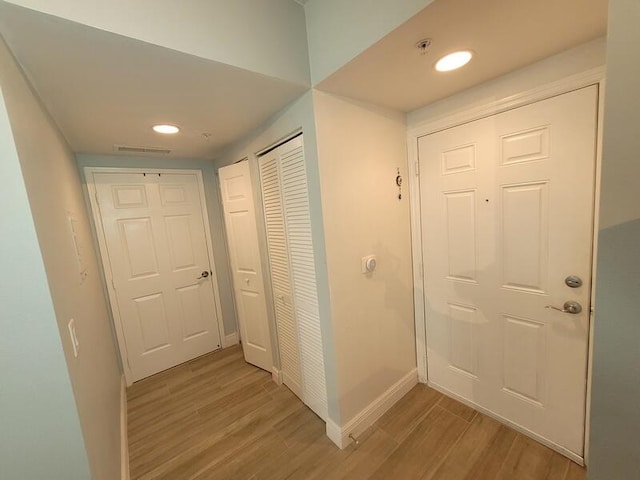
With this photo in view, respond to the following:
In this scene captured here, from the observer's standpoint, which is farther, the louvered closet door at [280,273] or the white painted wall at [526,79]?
the louvered closet door at [280,273]

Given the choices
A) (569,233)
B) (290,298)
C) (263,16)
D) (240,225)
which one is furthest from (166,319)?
(569,233)

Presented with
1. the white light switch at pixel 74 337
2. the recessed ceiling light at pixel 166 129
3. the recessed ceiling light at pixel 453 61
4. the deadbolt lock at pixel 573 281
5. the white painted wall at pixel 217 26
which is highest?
the white painted wall at pixel 217 26

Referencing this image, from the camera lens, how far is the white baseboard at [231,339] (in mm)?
3016

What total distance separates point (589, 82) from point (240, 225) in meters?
2.36

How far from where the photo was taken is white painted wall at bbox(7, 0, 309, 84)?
85cm

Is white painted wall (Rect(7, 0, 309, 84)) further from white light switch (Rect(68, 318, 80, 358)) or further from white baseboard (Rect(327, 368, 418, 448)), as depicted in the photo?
white baseboard (Rect(327, 368, 418, 448))

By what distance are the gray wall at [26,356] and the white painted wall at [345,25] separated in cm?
120

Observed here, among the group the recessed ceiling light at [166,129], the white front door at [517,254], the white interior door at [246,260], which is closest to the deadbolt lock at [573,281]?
the white front door at [517,254]

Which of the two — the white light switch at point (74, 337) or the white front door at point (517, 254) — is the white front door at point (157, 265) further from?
the white front door at point (517, 254)

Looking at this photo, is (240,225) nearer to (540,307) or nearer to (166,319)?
(166,319)

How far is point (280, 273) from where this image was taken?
2.02 metres

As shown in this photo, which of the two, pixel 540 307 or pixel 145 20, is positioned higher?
pixel 145 20

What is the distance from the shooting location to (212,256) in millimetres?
2904

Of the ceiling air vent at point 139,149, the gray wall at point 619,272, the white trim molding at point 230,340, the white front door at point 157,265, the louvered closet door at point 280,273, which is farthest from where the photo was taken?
the white trim molding at point 230,340
